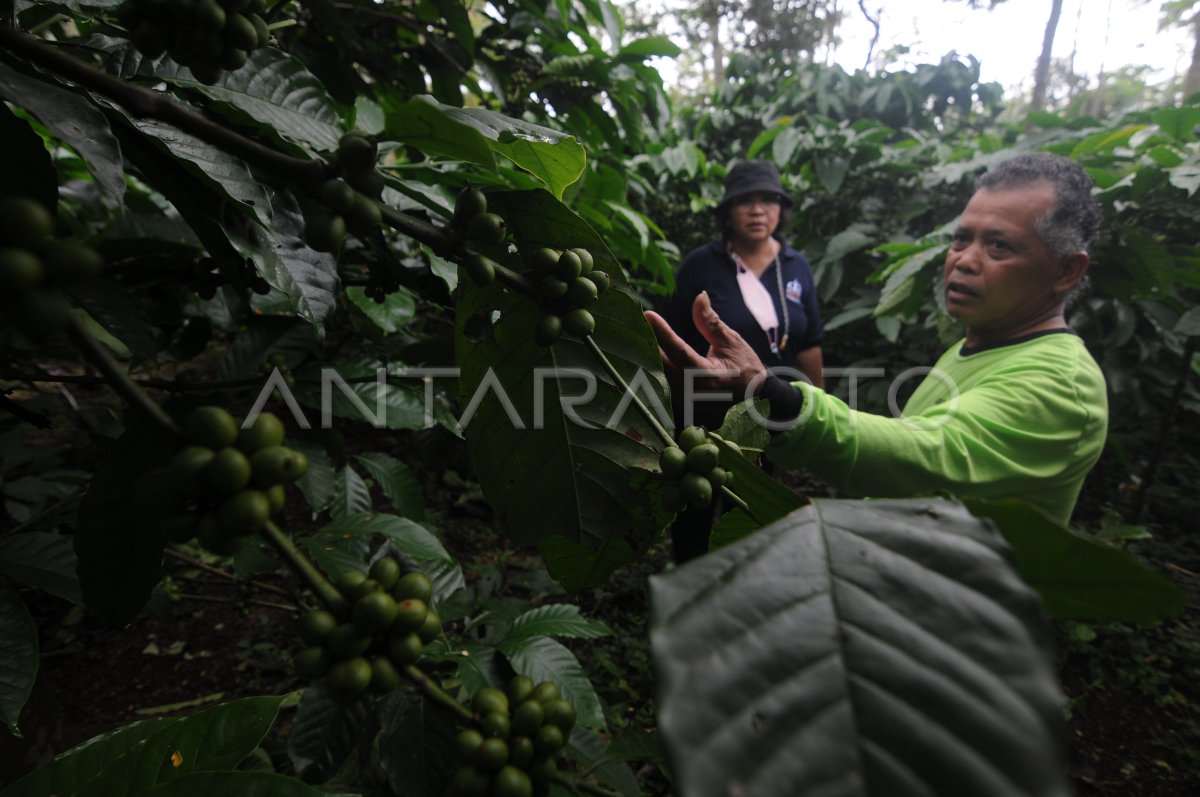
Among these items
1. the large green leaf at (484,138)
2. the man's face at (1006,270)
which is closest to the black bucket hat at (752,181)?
the man's face at (1006,270)

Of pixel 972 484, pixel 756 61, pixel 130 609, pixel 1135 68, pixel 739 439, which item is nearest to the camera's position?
pixel 130 609

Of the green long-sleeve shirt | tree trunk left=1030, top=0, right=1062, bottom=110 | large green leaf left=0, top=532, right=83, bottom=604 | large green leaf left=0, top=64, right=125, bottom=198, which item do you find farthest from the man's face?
tree trunk left=1030, top=0, right=1062, bottom=110

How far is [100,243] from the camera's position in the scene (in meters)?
1.17

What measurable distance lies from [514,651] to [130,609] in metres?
0.84

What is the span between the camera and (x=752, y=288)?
281 cm

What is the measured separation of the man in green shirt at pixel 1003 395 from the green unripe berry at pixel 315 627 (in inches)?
35.1

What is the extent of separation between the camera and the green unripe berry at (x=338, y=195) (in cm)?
46

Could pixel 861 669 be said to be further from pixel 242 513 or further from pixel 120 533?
pixel 120 533

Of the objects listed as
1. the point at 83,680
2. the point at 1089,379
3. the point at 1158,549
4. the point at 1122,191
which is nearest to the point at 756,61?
the point at 1122,191

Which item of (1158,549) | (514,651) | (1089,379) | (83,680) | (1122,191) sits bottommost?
(1158,549)

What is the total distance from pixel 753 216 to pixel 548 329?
2.55m

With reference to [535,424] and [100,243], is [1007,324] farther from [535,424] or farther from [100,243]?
[100,243]

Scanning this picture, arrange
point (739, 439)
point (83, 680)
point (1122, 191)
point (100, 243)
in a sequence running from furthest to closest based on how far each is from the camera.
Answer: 1. point (1122, 191)
2. point (83, 680)
3. point (100, 243)
4. point (739, 439)

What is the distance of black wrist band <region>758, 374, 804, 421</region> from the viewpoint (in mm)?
1472
